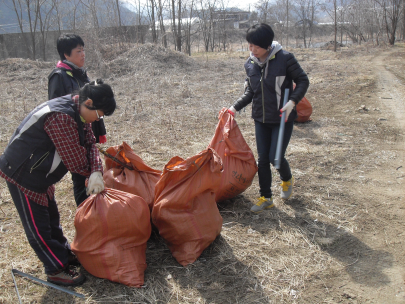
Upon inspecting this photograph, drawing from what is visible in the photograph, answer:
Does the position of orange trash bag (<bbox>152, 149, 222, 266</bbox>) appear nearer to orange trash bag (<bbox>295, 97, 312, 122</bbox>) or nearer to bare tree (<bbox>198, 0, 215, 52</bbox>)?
orange trash bag (<bbox>295, 97, 312, 122</bbox>)

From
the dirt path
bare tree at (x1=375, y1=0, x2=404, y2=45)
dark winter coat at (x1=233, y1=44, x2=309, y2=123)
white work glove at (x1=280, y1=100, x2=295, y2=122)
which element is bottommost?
the dirt path

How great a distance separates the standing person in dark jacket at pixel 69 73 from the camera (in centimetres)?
248

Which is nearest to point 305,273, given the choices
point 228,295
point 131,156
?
point 228,295

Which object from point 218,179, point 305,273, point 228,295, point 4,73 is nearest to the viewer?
point 228,295

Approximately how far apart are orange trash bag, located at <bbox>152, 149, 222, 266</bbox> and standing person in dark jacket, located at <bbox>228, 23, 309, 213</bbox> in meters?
0.64

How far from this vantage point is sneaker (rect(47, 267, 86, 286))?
2.07m

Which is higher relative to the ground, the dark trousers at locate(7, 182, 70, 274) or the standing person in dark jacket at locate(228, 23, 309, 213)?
the standing person in dark jacket at locate(228, 23, 309, 213)

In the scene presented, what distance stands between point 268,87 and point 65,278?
1952mm

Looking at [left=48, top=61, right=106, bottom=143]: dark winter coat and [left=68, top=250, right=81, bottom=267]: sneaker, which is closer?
[left=68, top=250, right=81, bottom=267]: sneaker

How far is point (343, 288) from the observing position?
2053 mm

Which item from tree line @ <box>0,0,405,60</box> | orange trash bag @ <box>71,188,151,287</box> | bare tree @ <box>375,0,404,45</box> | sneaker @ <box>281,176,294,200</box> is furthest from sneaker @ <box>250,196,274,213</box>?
bare tree @ <box>375,0,404,45</box>

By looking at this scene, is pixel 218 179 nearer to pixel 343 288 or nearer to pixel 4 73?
pixel 343 288

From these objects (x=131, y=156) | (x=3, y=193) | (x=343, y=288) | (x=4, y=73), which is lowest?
(x=343, y=288)

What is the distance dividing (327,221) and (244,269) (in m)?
0.95
